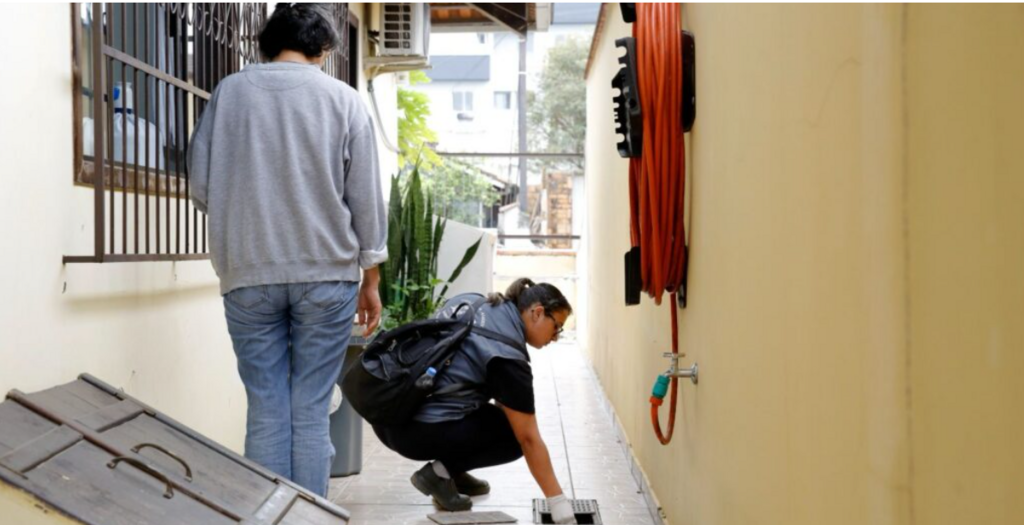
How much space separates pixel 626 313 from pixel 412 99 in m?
5.03

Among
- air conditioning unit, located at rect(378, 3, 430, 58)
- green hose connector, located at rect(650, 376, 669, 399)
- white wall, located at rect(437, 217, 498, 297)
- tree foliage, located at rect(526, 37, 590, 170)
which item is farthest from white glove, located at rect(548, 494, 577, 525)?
tree foliage, located at rect(526, 37, 590, 170)

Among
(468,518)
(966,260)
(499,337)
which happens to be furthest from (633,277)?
(966,260)

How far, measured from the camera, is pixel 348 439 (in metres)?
3.86

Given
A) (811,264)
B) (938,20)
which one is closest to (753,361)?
(811,264)

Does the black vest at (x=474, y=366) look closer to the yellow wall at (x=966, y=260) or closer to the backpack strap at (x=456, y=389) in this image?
the backpack strap at (x=456, y=389)

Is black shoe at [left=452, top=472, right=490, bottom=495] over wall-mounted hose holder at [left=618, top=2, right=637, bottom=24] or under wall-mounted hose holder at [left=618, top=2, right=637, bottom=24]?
under

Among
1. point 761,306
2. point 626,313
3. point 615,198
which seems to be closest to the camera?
point 761,306

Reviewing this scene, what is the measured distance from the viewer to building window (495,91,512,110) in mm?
28083

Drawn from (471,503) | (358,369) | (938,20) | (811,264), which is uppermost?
(938,20)

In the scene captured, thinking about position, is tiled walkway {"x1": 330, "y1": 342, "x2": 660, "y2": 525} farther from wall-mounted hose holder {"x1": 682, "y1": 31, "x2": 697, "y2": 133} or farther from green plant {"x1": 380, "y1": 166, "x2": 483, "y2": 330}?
wall-mounted hose holder {"x1": 682, "y1": 31, "x2": 697, "y2": 133}

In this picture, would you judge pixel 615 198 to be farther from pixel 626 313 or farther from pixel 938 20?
pixel 938 20

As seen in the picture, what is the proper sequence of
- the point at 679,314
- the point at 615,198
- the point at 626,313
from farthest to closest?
the point at 615,198
the point at 626,313
the point at 679,314

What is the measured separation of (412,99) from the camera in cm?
923

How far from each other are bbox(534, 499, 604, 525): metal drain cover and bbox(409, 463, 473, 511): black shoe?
0.82 ft
